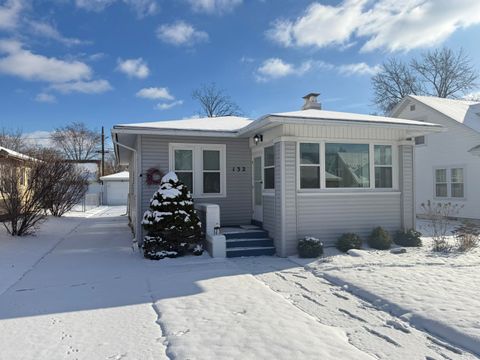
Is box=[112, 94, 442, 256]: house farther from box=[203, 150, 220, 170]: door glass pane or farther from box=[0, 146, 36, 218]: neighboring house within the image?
box=[0, 146, 36, 218]: neighboring house

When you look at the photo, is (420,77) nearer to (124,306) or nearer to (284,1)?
(284,1)

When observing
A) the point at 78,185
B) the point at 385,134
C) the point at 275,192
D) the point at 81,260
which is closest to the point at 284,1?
the point at 385,134

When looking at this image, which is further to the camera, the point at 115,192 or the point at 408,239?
the point at 115,192

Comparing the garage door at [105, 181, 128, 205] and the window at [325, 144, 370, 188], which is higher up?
the window at [325, 144, 370, 188]

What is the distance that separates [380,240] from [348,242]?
84cm

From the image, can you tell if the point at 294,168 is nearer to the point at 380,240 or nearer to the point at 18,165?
the point at 380,240

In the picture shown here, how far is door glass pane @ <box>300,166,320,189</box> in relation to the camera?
840 centimetres

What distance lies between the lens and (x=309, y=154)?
27.7 feet

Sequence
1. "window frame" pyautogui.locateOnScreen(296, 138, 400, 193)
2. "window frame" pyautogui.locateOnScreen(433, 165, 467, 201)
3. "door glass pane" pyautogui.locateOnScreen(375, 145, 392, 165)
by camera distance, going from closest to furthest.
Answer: "window frame" pyautogui.locateOnScreen(296, 138, 400, 193) → "door glass pane" pyautogui.locateOnScreen(375, 145, 392, 165) → "window frame" pyautogui.locateOnScreen(433, 165, 467, 201)

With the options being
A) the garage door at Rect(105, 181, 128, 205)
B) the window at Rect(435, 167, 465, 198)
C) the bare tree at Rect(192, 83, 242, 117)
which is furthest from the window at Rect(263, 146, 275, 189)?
the bare tree at Rect(192, 83, 242, 117)

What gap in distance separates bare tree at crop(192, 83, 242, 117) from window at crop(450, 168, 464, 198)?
26763mm

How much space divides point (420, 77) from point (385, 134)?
2795cm

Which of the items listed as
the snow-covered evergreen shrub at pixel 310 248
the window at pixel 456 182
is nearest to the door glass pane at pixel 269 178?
the snow-covered evergreen shrub at pixel 310 248

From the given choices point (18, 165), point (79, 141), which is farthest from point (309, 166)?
point (79, 141)
